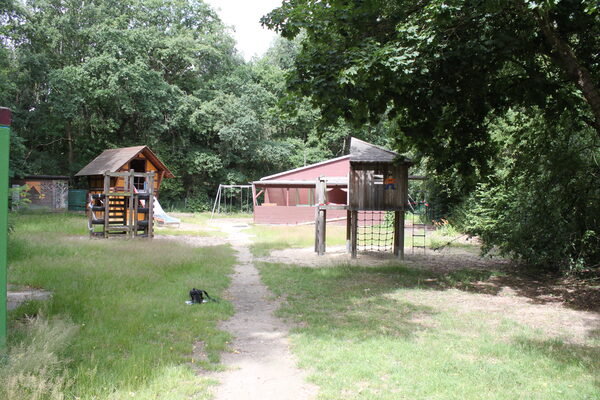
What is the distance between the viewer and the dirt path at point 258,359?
187 inches

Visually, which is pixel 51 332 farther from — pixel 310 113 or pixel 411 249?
pixel 310 113

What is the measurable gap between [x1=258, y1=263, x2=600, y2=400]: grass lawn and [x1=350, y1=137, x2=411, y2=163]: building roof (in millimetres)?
6546

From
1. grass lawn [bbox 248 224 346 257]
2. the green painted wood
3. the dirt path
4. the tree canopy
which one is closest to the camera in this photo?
the green painted wood

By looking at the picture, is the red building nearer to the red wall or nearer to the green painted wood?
the red wall

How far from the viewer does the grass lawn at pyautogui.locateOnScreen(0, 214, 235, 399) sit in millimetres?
4551

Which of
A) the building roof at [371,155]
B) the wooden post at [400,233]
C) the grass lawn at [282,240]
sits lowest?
the grass lawn at [282,240]

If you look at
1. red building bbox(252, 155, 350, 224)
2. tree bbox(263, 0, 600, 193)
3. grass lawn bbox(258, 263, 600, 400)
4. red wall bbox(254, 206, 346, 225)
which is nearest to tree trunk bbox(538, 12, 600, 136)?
tree bbox(263, 0, 600, 193)

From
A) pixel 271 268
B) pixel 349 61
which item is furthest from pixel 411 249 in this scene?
pixel 349 61

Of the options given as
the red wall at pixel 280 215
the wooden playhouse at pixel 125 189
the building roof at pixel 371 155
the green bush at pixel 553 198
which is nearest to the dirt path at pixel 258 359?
the building roof at pixel 371 155

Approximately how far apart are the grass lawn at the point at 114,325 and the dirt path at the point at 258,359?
0.23 meters

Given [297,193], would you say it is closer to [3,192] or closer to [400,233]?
[400,233]

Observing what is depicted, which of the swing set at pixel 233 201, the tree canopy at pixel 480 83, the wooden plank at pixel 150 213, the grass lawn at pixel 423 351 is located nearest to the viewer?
the grass lawn at pixel 423 351

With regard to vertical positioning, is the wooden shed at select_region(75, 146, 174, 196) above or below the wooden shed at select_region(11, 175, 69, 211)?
above

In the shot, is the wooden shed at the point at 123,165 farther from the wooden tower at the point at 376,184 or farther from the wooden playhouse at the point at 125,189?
the wooden tower at the point at 376,184
